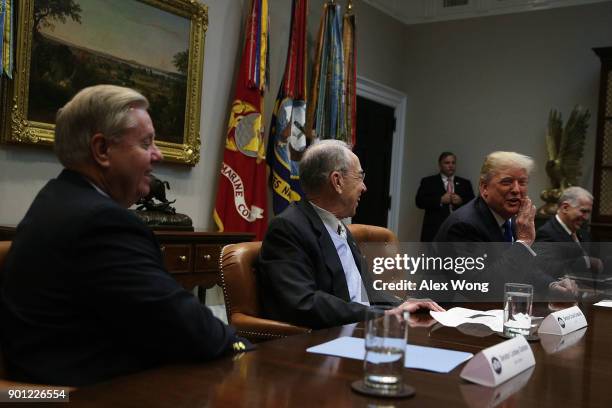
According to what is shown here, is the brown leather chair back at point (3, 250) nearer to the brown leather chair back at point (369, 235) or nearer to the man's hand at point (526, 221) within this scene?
the brown leather chair back at point (369, 235)

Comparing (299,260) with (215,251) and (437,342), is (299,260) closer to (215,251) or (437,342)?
(437,342)

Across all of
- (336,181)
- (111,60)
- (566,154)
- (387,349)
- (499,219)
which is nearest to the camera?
(387,349)

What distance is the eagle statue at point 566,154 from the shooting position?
6309mm

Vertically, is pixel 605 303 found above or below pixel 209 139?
below

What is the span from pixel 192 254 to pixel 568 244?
6.78 feet

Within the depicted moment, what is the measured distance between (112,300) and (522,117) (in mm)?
6340

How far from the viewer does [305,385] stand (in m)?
1.05

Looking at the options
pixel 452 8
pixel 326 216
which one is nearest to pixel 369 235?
pixel 326 216

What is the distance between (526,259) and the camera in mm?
2707

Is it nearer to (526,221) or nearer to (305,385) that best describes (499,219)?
(526,221)

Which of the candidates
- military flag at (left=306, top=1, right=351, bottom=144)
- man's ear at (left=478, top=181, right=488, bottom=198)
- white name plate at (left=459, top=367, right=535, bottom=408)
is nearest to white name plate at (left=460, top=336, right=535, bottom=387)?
white name plate at (left=459, top=367, right=535, bottom=408)

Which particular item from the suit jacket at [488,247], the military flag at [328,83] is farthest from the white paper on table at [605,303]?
the military flag at [328,83]

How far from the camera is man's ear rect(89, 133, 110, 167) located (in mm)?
1287

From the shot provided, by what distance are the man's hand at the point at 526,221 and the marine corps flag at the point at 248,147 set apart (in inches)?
90.3
